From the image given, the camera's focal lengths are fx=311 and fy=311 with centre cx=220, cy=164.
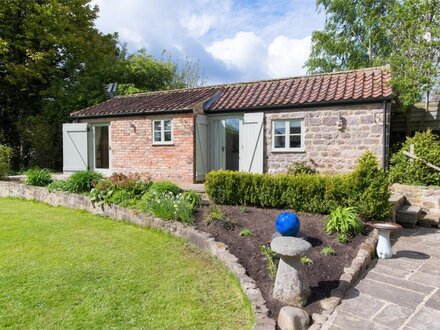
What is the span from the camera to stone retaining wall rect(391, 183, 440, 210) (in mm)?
7040

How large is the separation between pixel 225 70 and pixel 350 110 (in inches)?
736

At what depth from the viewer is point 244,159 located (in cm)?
1024

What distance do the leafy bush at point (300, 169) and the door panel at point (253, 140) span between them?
1.01 meters

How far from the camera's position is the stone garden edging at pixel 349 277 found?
9.95ft

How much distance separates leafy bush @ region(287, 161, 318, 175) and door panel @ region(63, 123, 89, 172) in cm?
836

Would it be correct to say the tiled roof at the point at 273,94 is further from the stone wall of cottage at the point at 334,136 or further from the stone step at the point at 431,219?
the stone step at the point at 431,219

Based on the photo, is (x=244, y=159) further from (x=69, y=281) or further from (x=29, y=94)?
(x=29, y=94)

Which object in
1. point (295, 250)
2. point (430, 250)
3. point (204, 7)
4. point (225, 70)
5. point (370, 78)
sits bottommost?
point (430, 250)

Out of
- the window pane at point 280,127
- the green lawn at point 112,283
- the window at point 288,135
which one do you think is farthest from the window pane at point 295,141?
the green lawn at point 112,283

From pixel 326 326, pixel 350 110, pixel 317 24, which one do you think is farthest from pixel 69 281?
pixel 317 24

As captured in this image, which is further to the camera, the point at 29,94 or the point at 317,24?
the point at 317,24

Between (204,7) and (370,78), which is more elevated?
(204,7)

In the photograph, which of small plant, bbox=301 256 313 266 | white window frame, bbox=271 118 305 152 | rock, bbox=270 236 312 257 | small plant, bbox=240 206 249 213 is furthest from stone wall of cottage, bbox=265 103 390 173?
rock, bbox=270 236 312 257

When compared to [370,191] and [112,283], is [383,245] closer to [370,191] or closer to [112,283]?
[370,191]
